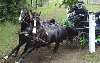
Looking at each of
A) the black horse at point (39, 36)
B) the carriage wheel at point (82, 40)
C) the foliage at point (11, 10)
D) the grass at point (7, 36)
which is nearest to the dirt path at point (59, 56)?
the carriage wheel at point (82, 40)

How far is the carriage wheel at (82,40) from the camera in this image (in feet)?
38.2

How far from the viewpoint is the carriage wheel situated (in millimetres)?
11633

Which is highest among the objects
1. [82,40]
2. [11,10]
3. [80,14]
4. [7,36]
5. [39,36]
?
A: [39,36]

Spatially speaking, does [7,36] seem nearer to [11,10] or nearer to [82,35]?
[11,10]

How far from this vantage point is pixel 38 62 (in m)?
9.73

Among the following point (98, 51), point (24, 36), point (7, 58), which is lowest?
point (98, 51)

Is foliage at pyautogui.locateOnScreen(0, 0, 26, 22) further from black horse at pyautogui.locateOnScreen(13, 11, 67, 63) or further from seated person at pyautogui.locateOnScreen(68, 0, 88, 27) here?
black horse at pyautogui.locateOnScreen(13, 11, 67, 63)

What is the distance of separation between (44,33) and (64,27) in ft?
5.96

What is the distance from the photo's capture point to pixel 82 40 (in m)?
11.6

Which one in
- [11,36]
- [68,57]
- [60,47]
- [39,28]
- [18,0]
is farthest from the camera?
[18,0]

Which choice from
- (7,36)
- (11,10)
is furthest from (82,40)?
(11,10)

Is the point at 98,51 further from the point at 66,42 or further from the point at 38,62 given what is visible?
the point at 38,62

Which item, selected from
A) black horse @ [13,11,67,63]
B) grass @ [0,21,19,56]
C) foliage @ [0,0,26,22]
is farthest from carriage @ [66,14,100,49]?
foliage @ [0,0,26,22]

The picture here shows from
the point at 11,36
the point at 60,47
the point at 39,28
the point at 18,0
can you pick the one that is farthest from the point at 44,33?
the point at 18,0
